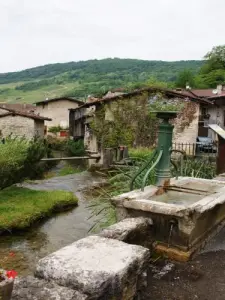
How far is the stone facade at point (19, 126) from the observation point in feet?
85.3

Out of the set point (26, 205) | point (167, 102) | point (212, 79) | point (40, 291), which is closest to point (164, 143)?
point (40, 291)

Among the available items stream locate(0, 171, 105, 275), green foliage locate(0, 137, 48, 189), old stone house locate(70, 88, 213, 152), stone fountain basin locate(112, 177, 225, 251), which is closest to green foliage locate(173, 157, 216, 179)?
stream locate(0, 171, 105, 275)

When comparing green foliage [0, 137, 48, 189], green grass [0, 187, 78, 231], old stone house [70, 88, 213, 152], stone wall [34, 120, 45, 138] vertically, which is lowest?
green grass [0, 187, 78, 231]

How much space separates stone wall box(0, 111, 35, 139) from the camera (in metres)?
26.0

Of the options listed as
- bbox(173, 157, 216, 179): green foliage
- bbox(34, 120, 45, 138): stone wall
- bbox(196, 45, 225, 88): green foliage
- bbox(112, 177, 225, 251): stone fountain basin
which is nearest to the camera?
bbox(112, 177, 225, 251): stone fountain basin

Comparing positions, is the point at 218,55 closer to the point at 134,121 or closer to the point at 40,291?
the point at 134,121

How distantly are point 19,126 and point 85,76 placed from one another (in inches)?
3202

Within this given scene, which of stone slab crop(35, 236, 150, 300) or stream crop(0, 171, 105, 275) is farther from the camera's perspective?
stream crop(0, 171, 105, 275)

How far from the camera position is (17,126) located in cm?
2623

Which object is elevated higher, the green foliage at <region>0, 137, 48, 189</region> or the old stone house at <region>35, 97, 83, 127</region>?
the old stone house at <region>35, 97, 83, 127</region>

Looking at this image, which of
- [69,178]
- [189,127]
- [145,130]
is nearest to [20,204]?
[69,178]

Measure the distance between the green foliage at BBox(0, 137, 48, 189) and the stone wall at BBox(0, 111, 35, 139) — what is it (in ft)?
51.3

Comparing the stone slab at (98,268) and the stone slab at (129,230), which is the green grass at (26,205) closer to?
the stone slab at (129,230)

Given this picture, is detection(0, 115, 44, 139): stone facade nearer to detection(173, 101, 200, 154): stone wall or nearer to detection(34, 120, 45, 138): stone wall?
detection(34, 120, 45, 138): stone wall
